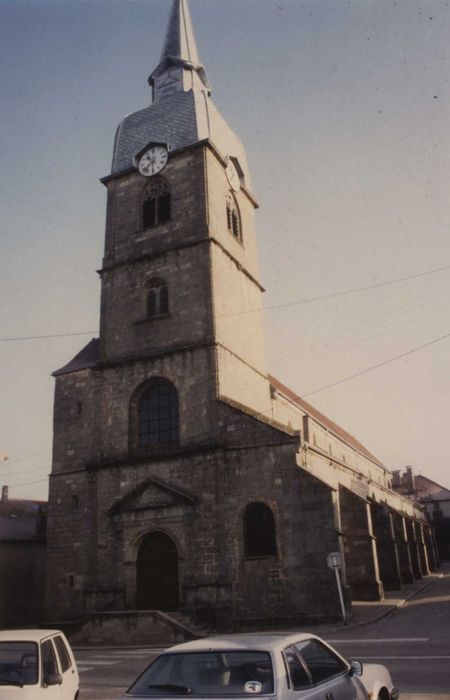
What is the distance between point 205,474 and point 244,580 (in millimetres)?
3829

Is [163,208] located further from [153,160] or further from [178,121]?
[178,121]

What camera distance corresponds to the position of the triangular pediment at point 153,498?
21969mm

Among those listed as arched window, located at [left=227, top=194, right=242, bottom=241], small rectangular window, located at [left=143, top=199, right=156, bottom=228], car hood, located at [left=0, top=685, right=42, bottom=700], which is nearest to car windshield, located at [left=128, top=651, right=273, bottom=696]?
car hood, located at [left=0, top=685, right=42, bottom=700]

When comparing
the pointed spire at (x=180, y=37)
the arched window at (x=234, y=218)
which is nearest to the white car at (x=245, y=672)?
the arched window at (x=234, y=218)

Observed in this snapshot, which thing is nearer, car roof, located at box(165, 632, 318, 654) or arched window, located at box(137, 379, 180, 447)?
car roof, located at box(165, 632, 318, 654)

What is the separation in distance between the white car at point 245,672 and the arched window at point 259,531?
50.7 feet

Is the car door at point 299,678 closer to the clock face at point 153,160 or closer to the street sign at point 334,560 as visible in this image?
the street sign at point 334,560

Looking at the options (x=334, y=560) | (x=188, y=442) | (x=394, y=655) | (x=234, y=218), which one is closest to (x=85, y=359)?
(x=188, y=442)

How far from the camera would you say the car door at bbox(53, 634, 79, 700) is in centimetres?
717

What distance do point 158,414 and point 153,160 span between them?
12.4 meters

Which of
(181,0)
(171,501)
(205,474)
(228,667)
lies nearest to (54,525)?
(171,501)

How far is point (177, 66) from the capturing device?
3325 centimetres

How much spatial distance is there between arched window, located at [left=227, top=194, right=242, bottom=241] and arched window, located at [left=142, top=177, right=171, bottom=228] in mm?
3044

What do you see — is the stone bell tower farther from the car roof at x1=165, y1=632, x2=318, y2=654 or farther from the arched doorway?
the car roof at x1=165, y1=632, x2=318, y2=654
